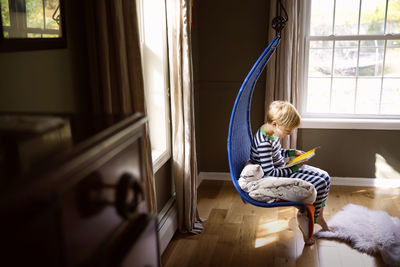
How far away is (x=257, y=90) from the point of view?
3723 mm

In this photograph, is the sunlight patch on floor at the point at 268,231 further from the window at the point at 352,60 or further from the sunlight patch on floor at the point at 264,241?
the window at the point at 352,60

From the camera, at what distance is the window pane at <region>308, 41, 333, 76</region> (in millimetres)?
3691

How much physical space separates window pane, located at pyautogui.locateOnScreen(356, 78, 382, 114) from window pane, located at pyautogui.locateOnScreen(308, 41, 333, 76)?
0.33 meters

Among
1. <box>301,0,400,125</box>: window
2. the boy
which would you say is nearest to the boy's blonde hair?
the boy

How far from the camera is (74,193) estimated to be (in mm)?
717

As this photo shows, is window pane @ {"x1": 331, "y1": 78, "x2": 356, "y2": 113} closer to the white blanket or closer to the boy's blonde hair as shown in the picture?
the boy's blonde hair

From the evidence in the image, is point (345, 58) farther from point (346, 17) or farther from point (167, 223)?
point (167, 223)

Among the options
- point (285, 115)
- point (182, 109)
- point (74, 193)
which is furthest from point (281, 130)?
point (74, 193)

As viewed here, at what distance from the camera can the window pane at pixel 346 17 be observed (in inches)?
141

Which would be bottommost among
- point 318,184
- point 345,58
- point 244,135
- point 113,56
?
point 318,184

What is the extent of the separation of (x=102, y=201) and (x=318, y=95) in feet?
10.8

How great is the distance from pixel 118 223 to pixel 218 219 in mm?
2247

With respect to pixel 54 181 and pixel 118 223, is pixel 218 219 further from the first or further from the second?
pixel 54 181

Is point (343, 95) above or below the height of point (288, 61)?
below
